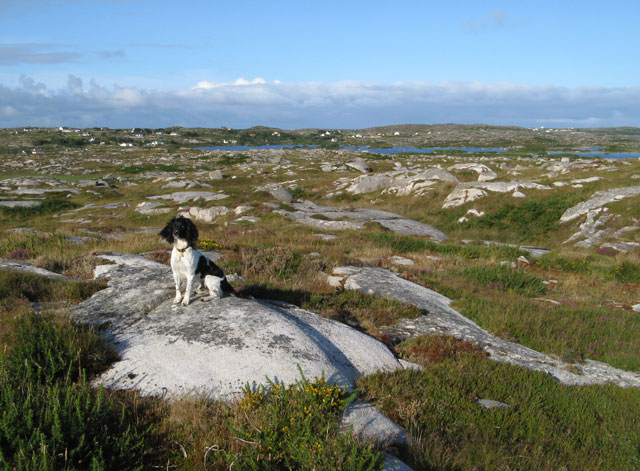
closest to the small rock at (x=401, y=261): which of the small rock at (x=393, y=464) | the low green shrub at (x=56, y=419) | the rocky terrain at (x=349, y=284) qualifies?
the rocky terrain at (x=349, y=284)

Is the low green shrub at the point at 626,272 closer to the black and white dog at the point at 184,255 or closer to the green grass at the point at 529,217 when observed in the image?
the green grass at the point at 529,217

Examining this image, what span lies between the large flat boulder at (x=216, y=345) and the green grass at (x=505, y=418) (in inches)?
31.3

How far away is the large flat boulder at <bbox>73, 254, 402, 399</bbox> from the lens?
196 inches

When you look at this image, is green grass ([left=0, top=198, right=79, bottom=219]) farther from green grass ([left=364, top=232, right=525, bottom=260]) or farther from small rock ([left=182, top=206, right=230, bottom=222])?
green grass ([left=364, top=232, right=525, bottom=260])

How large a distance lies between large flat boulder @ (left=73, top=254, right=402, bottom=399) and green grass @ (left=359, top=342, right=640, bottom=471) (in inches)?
31.3

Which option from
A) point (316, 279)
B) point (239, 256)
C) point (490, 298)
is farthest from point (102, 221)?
point (490, 298)

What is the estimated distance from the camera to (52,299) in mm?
7395

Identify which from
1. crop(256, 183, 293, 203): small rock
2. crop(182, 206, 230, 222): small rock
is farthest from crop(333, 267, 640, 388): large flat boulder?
crop(256, 183, 293, 203): small rock

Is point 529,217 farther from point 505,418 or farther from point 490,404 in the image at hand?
point 505,418

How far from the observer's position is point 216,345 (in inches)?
220

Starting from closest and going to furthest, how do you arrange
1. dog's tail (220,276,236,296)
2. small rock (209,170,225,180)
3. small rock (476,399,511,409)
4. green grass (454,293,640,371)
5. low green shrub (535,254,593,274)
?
small rock (476,399,511,409) < dog's tail (220,276,236,296) < green grass (454,293,640,371) < low green shrub (535,254,593,274) < small rock (209,170,225,180)

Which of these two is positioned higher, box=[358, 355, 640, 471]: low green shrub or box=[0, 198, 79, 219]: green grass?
box=[358, 355, 640, 471]: low green shrub

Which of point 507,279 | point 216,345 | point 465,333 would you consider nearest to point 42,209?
point 216,345

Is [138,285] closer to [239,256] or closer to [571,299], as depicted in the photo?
[239,256]
